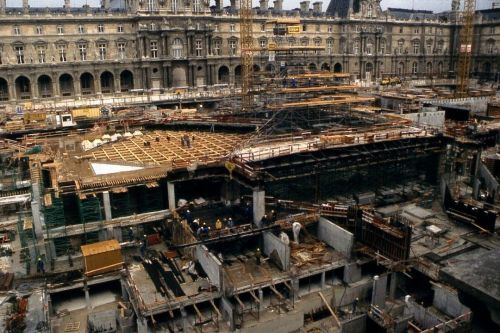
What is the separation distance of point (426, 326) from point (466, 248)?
8783 mm

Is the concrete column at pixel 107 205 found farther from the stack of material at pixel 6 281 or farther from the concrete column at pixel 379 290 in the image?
the concrete column at pixel 379 290

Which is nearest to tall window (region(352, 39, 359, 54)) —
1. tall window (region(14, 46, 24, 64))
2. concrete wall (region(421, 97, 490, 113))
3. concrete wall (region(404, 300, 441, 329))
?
concrete wall (region(421, 97, 490, 113))

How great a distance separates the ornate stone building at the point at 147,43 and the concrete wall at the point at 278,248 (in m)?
56.5

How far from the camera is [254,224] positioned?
36.1 metres

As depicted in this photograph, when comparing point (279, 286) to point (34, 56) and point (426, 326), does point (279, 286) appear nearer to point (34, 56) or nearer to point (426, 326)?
point (426, 326)

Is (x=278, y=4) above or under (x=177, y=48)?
above

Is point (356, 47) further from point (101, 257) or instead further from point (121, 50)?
point (101, 257)

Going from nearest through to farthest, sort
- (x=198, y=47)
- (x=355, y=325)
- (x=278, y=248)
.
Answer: (x=355, y=325), (x=278, y=248), (x=198, y=47)

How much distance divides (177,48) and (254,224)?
60569 mm

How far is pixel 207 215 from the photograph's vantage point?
37.7 m

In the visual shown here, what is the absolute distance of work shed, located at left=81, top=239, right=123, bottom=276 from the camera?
101ft

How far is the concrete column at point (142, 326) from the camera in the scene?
2712 cm

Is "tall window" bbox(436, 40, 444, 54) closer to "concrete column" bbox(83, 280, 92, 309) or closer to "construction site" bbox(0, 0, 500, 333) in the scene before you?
"construction site" bbox(0, 0, 500, 333)

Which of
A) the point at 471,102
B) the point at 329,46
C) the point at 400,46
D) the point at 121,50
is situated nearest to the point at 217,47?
the point at 121,50
